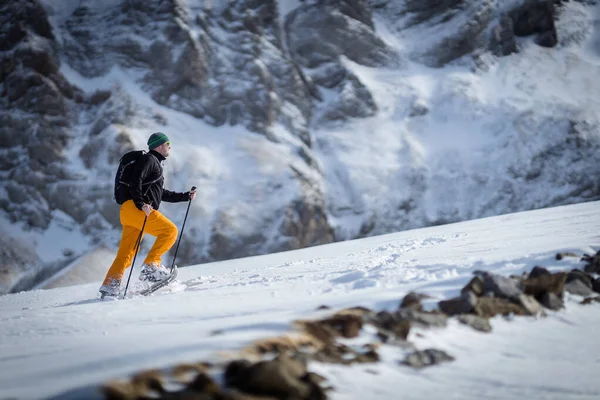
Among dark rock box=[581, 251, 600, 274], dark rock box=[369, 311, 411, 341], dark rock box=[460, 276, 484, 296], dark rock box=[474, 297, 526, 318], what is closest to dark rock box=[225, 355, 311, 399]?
dark rock box=[369, 311, 411, 341]

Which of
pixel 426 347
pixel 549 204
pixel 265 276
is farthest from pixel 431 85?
pixel 426 347

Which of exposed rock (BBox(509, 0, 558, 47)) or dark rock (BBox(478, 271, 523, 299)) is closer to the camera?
dark rock (BBox(478, 271, 523, 299))

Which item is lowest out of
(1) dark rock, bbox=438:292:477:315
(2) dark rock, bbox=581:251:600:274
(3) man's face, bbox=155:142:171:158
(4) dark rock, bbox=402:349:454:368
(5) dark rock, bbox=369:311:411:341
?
(2) dark rock, bbox=581:251:600:274

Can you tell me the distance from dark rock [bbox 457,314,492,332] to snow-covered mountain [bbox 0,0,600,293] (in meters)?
10.5

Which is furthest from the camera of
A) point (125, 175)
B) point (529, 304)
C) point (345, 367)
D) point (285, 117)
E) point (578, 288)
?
point (285, 117)

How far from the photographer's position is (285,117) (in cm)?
1628

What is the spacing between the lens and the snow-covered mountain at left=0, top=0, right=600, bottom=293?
13008 mm

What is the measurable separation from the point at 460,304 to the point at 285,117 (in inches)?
544

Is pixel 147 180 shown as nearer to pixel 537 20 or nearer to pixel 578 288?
pixel 578 288

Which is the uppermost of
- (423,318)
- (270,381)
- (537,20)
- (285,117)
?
(270,381)

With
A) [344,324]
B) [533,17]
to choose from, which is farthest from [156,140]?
[533,17]

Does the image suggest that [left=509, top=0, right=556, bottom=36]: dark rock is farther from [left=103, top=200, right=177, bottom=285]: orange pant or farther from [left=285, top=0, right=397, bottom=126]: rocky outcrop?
[left=103, top=200, right=177, bottom=285]: orange pant

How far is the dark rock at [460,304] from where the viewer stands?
306 cm

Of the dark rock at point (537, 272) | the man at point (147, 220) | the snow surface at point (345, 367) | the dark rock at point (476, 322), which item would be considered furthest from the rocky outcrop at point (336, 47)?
the dark rock at point (476, 322)
